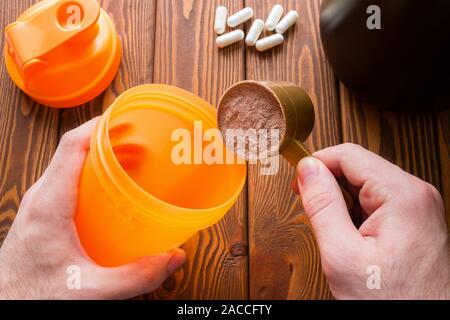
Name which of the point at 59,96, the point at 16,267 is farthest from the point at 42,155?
the point at 16,267

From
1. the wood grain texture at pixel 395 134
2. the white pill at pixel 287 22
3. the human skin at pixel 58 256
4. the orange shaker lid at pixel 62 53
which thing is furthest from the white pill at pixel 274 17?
the human skin at pixel 58 256

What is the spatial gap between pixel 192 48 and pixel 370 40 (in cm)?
32

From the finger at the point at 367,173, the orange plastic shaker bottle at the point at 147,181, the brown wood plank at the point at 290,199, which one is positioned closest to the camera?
the orange plastic shaker bottle at the point at 147,181

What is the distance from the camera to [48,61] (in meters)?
0.80

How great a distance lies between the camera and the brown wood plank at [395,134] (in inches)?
31.3

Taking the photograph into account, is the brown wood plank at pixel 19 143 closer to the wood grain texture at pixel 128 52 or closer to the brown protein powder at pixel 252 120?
the wood grain texture at pixel 128 52

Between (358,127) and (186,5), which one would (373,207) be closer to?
(358,127)

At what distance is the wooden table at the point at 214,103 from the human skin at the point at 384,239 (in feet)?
0.57

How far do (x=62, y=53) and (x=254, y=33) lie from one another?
330 millimetres

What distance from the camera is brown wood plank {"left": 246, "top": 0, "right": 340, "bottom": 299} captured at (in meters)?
0.75

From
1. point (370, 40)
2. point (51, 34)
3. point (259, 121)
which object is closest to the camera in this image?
point (259, 121)

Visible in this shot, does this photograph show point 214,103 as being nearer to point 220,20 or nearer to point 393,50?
point 220,20

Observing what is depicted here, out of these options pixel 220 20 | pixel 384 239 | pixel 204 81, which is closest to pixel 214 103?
pixel 204 81
